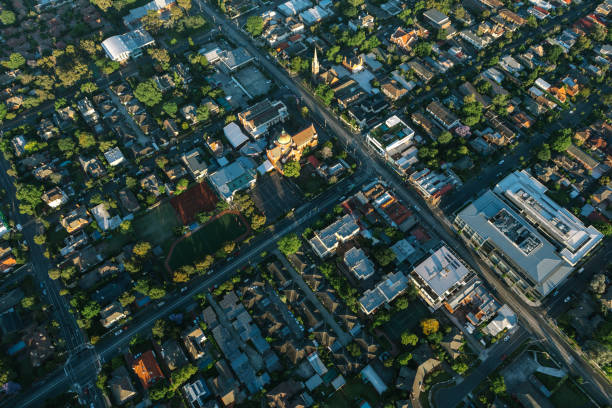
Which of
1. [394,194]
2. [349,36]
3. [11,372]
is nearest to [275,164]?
[394,194]

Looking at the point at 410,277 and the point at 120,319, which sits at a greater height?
the point at 120,319

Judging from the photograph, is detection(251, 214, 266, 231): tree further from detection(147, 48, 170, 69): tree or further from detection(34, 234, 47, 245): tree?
detection(147, 48, 170, 69): tree

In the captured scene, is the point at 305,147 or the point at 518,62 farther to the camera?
the point at 518,62

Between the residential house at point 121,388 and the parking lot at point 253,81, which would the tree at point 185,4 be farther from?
the residential house at point 121,388

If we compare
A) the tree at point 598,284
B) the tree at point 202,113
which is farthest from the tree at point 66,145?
the tree at point 598,284

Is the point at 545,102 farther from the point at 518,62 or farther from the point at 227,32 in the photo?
the point at 227,32

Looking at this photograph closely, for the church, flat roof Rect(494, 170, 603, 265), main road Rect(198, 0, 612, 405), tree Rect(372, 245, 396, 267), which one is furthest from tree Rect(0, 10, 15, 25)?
flat roof Rect(494, 170, 603, 265)

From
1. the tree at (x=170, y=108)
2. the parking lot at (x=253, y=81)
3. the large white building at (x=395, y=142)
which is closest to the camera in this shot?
the large white building at (x=395, y=142)

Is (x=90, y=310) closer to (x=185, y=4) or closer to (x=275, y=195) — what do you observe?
(x=275, y=195)
